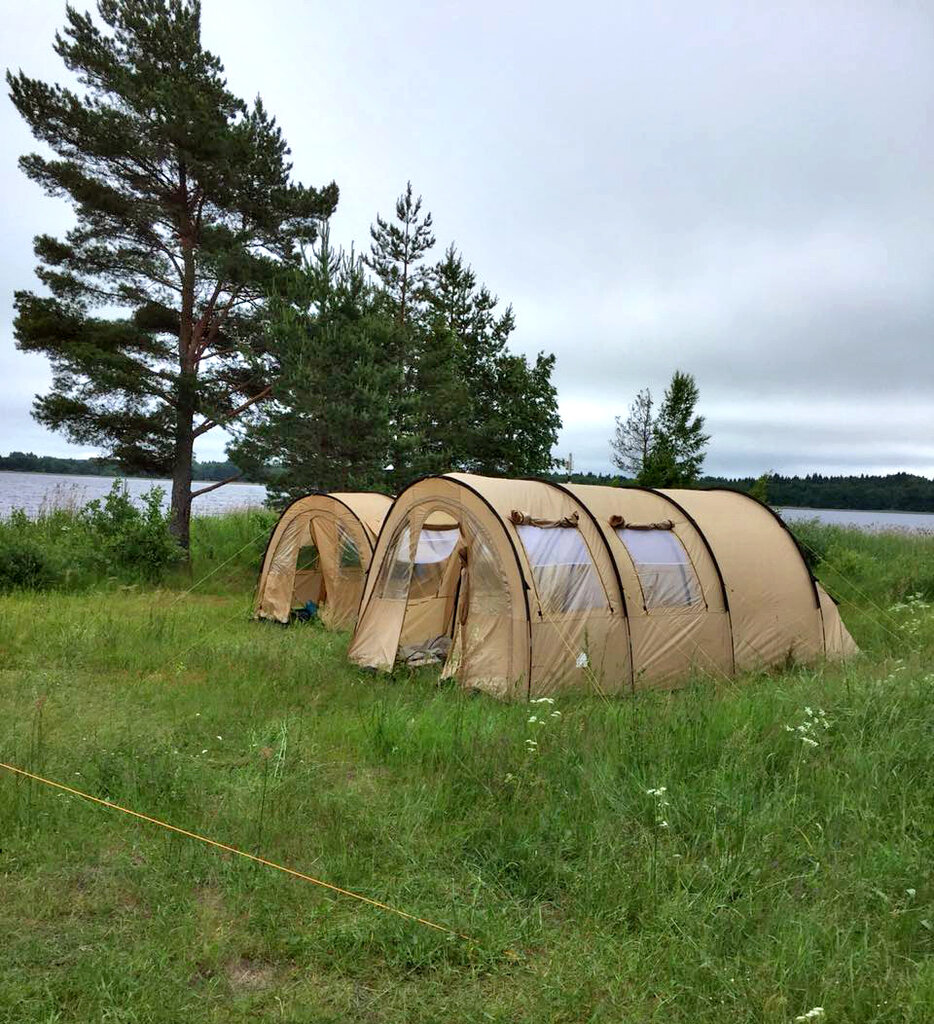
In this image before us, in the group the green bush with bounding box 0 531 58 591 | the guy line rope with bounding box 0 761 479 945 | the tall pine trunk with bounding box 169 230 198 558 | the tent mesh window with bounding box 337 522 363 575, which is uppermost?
the tall pine trunk with bounding box 169 230 198 558

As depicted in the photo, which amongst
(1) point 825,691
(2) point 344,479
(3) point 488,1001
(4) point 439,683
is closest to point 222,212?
(2) point 344,479

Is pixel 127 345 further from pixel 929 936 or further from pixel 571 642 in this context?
pixel 929 936

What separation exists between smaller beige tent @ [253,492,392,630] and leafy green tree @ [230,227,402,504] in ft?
9.62

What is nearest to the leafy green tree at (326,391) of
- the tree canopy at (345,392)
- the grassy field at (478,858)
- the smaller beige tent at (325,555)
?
the tree canopy at (345,392)

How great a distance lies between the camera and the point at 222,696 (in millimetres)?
6414

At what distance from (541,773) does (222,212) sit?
49.2 feet

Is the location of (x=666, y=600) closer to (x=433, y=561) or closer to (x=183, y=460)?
(x=433, y=561)

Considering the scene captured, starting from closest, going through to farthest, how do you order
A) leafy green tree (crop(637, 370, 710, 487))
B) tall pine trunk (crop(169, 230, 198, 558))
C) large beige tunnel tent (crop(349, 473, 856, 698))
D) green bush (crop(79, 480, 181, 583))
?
large beige tunnel tent (crop(349, 473, 856, 698)), green bush (crop(79, 480, 181, 583)), tall pine trunk (crop(169, 230, 198, 558)), leafy green tree (crop(637, 370, 710, 487))

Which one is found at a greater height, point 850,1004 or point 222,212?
point 222,212

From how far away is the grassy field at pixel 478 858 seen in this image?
2.83 metres

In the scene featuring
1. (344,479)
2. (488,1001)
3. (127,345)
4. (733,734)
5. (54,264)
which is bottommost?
(488,1001)

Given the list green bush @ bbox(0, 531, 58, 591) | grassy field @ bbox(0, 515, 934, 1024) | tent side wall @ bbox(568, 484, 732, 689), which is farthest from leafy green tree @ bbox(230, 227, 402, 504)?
grassy field @ bbox(0, 515, 934, 1024)

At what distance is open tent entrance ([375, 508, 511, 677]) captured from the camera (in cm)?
720

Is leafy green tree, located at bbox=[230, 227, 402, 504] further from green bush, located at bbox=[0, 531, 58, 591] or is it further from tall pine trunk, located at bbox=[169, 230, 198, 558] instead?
green bush, located at bbox=[0, 531, 58, 591]
